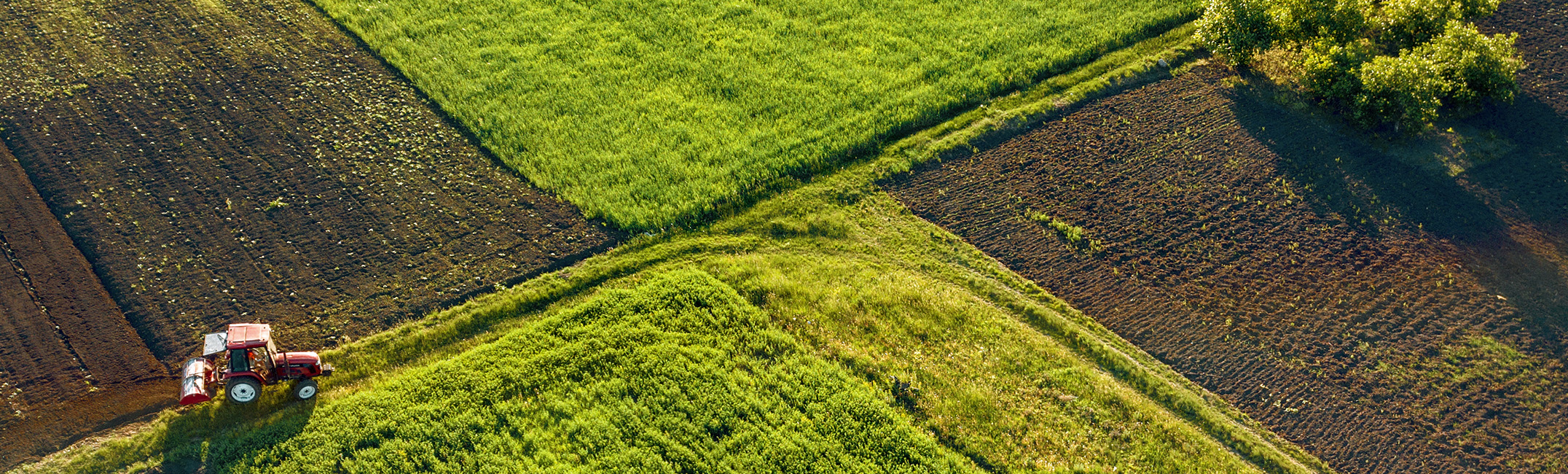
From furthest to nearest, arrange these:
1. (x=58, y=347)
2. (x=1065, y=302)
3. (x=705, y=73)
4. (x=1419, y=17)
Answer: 1. (x=705, y=73)
2. (x=1419, y=17)
3. (x=1065, y=302)
4. (x=58, y=347)

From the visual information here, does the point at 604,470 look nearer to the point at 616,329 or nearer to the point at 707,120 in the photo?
the point at 616,329

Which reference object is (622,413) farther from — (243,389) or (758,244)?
Answer: (243,389)

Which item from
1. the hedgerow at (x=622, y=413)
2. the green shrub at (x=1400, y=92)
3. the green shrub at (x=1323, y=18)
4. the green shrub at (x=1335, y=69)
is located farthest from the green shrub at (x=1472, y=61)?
the hedgerow at (x=622, y=413)

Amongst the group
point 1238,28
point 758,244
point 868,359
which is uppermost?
point 1238,28

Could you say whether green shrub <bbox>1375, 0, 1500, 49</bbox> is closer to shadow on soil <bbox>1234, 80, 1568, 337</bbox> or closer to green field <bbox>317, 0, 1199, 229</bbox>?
shadow on soil <bbox>1234, 80, 1568, 337</bbox>

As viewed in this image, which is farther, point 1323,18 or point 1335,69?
point 1323,18

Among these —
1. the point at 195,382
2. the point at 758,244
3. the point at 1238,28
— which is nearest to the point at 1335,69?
the point at 1238,28
